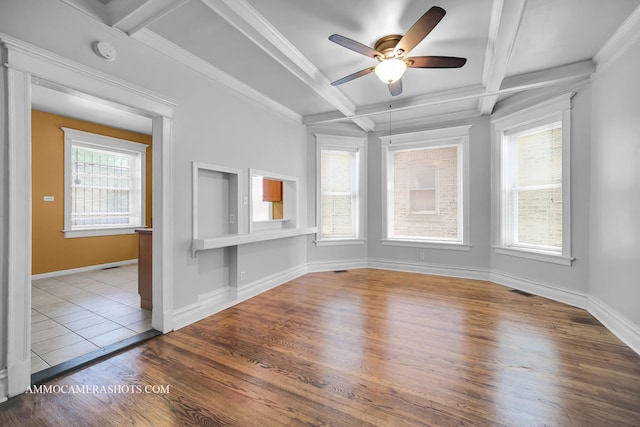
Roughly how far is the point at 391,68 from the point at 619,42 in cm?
223

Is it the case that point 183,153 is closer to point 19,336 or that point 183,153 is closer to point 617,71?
point 19,336

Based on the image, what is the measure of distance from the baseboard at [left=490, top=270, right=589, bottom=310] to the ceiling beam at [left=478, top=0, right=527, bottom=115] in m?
2.71

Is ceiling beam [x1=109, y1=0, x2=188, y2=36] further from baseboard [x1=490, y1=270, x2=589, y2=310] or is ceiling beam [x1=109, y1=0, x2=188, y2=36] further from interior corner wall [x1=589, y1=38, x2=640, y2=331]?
baseboard [x1=490, y1=270, x2=589, y2=310]

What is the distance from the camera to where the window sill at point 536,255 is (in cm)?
357

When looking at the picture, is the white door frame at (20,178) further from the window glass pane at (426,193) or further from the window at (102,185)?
the window glass pane at (426,193)

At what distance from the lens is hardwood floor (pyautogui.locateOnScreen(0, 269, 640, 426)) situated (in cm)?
166

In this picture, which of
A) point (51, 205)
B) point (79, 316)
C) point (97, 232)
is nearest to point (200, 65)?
point (79, 316)

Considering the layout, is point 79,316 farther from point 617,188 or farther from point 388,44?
point 617,188

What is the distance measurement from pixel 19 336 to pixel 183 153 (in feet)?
6.16

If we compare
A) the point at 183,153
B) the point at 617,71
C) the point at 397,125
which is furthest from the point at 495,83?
the point at 183,153

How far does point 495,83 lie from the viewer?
3.32 meters

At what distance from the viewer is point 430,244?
5.02m

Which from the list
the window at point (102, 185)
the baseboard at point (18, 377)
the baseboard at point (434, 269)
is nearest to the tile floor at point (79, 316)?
the baseboard at point (18, 377)

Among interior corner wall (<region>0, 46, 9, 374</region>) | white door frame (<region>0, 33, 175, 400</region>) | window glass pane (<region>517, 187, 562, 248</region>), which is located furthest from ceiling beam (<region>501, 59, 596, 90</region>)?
interior corner wall (<region>0, 46, 9, 374</region>)
